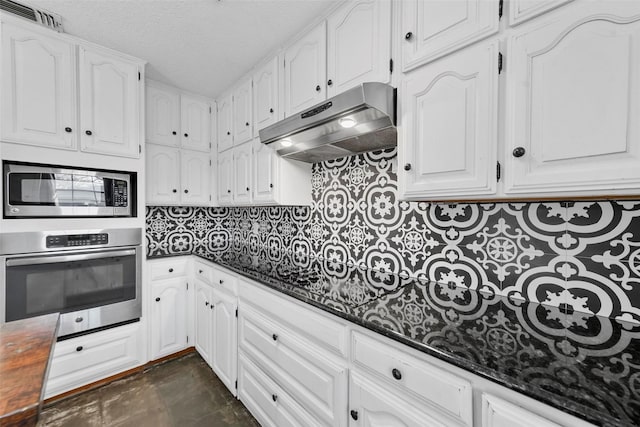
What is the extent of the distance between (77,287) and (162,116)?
162 centimetres

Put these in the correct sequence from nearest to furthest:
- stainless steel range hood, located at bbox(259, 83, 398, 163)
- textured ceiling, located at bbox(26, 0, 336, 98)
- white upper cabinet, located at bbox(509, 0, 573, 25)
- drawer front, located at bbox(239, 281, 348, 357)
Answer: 1. white upper cabinet, located at bbox(509, 0, 573, 25)
2. drawer front, located at bbox(239, 281, 348, 357)
3. stainless steel range hood, located at bbox(259, 83, 398, 163)
4. textured ceiling, located at bbox(26, 0, 336, 98)

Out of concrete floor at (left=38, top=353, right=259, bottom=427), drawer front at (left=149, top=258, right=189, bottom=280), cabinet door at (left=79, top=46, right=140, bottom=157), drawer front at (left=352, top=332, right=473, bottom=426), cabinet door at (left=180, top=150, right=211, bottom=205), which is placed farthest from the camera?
cabinet door at (left=180, top=150, right=211, bottom=205)

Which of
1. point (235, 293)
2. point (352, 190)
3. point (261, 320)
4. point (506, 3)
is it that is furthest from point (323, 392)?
point (506, 3)

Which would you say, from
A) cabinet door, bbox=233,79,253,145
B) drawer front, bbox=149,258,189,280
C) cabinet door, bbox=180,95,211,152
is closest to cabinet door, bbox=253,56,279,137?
cabinet door, bbox=233,79,253,145

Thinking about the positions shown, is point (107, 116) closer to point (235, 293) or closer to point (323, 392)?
point (235, 293)

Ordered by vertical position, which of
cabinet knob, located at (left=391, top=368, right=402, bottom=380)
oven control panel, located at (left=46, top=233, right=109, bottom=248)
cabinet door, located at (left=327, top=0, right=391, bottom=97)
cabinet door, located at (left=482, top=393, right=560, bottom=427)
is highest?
cabinet door, located at (left=327, top=0, right=391, bottom=97)

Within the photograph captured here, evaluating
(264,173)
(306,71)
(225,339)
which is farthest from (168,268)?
(306,71)

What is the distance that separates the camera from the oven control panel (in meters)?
1.72

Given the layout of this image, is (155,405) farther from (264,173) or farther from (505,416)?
(505,416)

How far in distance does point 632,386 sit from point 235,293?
1732mm

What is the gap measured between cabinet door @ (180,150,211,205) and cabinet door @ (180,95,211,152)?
10 cm

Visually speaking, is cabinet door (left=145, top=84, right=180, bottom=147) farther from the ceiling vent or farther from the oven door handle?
the oven door handle

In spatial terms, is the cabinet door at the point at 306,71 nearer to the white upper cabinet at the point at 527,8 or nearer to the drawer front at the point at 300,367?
the white upper cabinet at the point at 527,8

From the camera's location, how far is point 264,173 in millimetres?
2031
